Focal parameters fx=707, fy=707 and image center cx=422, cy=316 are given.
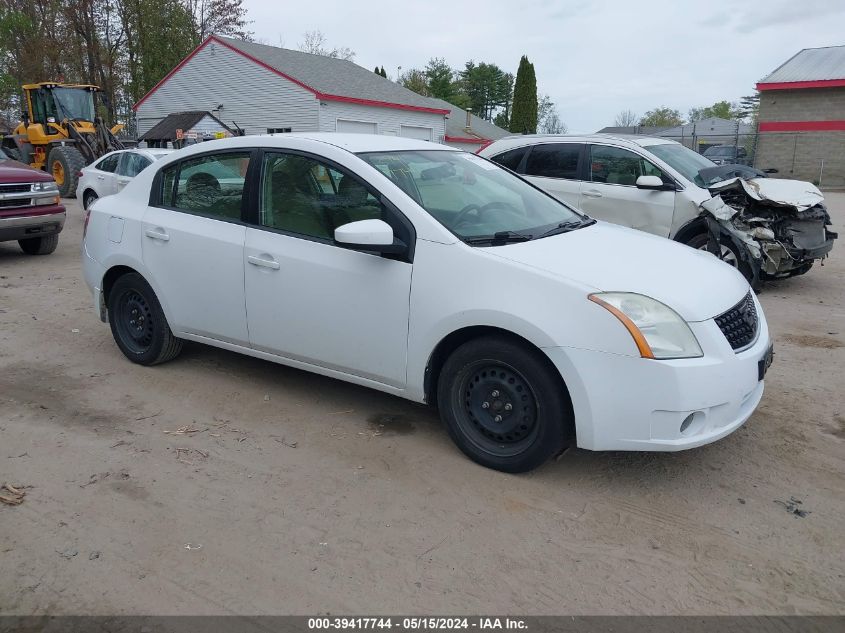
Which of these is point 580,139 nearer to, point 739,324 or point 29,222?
point 739,324

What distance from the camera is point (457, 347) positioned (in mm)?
3779

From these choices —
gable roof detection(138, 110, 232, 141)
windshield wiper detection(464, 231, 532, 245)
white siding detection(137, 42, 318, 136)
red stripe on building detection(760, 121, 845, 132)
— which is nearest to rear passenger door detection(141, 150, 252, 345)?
windshield wiper detection(464, 231, 532, 245)

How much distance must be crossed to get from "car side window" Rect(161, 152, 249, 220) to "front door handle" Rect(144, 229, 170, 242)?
0.21 m

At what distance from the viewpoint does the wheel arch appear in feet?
11.3

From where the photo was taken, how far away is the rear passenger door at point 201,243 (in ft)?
15.0

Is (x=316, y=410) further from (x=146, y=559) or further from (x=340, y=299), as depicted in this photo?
(x=146, y=559)

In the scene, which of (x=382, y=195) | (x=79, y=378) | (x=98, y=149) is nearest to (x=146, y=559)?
(x=382, y=195)

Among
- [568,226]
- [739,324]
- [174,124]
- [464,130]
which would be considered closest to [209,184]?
[568,226]

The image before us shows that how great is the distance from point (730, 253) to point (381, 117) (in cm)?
2460

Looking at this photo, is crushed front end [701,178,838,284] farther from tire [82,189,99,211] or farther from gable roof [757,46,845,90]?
gable roof [757,46,845,90]

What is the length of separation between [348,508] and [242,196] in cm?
221

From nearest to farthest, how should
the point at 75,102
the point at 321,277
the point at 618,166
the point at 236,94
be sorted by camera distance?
the point at 321,277 → the point at 618,166 → the point at 75,102 → the point at 236,94

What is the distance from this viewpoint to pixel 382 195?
398cm

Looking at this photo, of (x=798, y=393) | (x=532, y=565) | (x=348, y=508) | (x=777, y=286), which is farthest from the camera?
(x=777, y=286)
